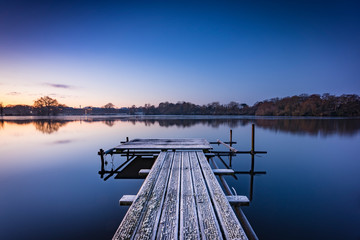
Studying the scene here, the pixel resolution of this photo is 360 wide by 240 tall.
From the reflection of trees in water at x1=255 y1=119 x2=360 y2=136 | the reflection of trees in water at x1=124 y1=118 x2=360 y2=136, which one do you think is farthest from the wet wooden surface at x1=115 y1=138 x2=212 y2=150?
the reflection of trees in water at x1=255 y1=119 x2=360 y2=136

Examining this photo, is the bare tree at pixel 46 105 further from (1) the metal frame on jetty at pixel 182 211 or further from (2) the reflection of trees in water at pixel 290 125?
(1) the metal frame on jetty at pixel 182 211

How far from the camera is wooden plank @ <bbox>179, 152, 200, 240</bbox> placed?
7.22 feet

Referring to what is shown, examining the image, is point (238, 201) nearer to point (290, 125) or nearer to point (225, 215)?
point (225, 215)

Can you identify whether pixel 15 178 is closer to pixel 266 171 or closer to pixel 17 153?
pixel 17 153

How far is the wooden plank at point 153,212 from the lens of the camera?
2220 mm

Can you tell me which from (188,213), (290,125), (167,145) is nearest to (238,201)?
(188,213)

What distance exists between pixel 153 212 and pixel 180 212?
0.46m

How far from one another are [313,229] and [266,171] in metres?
5.18

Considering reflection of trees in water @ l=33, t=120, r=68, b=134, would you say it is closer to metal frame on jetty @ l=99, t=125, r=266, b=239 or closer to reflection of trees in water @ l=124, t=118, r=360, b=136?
reflection of trees in water @ l=124, t=118, r=360, b=136

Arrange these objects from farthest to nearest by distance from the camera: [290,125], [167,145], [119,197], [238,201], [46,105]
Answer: [46,105] < [290,125] < [167,145] < [119,197] < [238,201]

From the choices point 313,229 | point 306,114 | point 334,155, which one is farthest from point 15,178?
point 306,114

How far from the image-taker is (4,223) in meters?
5.12

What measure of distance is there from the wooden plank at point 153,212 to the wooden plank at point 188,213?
389mm

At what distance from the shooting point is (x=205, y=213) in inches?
105
